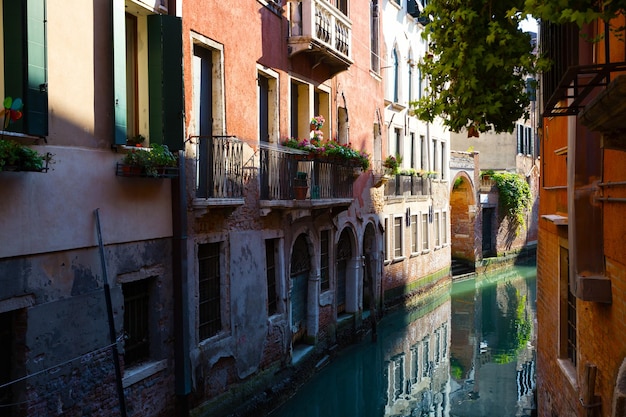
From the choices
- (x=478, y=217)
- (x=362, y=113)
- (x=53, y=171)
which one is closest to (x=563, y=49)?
(x=53, y=171)

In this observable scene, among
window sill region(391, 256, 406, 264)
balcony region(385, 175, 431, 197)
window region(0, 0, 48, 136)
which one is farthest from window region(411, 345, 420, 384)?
window region(0, 0, 48, 136)

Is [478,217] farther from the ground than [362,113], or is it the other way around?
[362,113]

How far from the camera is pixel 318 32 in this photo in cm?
1218

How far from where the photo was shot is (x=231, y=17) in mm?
9781

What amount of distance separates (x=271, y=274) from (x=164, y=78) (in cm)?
459

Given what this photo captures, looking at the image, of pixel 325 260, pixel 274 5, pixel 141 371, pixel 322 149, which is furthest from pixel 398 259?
pixel 141 371

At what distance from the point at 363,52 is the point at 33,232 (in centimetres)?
1188

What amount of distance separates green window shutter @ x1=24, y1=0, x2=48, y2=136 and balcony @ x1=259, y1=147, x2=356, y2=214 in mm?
4919

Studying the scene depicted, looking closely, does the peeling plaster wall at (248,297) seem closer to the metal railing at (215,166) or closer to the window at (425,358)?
the metal railing at (215,166)

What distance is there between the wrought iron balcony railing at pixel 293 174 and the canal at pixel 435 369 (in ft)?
11.3

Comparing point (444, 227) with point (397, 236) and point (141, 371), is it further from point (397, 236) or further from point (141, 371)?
point (141, 371)

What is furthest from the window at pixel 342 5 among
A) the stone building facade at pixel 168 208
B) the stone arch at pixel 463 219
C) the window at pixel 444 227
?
the stone arch at pixel 463 219

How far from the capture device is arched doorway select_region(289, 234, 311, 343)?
1259 centimetres

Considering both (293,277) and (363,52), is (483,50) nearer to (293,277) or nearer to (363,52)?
(293,277)
